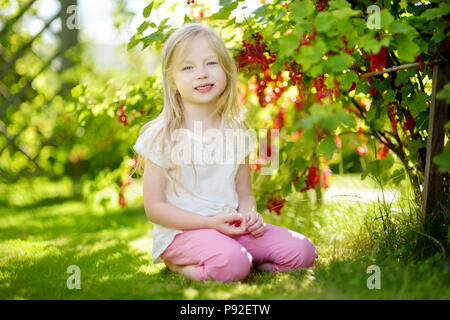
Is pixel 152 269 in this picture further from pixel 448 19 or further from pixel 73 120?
pixel 73 120

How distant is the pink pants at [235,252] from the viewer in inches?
72.7

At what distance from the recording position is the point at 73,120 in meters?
4.38

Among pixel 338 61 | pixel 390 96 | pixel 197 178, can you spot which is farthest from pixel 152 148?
pixel 390 96

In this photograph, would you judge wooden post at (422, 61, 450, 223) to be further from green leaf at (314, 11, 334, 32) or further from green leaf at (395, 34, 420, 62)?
green leaf at (314, 11, 334, 32)

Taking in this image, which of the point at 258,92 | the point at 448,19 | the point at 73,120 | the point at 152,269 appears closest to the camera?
the point at 448,19

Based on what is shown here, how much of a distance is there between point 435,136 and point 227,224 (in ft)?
3.02

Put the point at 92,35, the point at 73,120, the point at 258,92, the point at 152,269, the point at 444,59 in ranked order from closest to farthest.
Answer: the point at 444,59 < the point at 152,269 < the point at 258,92 < the point at 73,120 < the point at 92,35

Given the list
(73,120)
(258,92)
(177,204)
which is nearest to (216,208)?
(177,204)

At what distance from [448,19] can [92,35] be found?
391 cm

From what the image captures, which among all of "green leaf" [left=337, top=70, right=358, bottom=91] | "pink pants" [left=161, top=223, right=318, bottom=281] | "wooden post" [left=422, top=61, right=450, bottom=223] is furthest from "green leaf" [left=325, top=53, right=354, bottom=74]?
"pink pants" [left=161, top=223, right=318, bottom=281]

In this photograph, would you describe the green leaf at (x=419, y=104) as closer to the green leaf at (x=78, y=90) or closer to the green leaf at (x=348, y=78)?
the green leaf at (x=348, y=78)

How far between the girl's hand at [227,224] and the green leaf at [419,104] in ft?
2.82

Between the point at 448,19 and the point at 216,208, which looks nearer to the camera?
the point at 448,19

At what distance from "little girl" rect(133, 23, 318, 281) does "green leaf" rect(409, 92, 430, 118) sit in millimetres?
726
